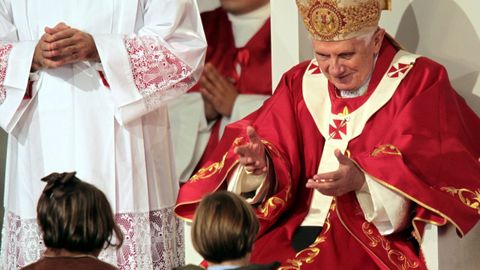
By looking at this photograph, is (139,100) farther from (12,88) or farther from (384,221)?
(384,221)

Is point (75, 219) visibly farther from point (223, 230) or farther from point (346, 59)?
point (346, 59)

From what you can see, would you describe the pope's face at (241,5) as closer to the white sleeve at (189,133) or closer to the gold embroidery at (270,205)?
the white sleeve at (189,133)

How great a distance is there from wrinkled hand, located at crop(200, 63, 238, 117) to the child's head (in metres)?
3.89

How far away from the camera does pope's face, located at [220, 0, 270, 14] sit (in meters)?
8.03

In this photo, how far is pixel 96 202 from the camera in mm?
3977

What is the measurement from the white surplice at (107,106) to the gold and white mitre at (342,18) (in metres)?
→ 0.54

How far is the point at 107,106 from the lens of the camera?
5.33m

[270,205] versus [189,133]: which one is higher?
[270,205]

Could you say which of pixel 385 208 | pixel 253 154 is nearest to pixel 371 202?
pixel 385 208

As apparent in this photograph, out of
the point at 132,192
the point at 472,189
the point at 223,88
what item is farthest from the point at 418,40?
the point at 223,88

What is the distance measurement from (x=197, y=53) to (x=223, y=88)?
2.51 metres

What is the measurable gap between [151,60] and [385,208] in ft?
3.87

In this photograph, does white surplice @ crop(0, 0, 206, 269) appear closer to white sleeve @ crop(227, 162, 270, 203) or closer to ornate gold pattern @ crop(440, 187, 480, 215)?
white sleeve @ crop(227, 162, 270, 203)

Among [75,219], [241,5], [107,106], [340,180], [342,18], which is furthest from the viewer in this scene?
[241,5]
